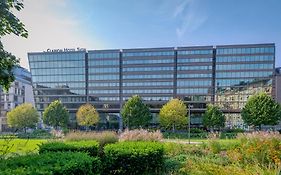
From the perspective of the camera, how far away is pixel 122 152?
37.0 ft

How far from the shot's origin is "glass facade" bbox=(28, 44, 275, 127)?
86.2 m

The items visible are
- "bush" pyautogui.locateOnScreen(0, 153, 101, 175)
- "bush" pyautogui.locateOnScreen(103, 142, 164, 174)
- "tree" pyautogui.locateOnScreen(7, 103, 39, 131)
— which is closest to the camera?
"bush" pyautogui.locateOnScreen(0, 153, 101, 175)

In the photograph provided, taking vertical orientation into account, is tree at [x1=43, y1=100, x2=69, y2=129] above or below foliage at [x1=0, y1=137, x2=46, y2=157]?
below

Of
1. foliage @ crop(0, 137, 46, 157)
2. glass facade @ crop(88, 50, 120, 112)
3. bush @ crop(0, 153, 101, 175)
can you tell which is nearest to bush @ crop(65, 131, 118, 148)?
foliage @ crop(0, 137, 46, 157)

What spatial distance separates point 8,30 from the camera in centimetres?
912

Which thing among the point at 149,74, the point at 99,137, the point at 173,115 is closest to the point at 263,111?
the point at 173,115

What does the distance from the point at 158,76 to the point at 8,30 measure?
271 feet

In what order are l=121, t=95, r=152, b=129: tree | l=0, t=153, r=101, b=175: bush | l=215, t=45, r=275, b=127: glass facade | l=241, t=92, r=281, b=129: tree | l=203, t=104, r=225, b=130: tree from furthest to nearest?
l=215, t=45, r=275, b=127: glass facade, l=203, t=104, r=225, b=130: tree, l=121, t=95, r=152, b=129: tree, l=241, t=92, r=281, b=129: tree, l=0, t=153, r=101, b=175: bush

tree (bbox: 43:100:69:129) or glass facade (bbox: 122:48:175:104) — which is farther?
glass facade (bbox: 122:48:175:104)

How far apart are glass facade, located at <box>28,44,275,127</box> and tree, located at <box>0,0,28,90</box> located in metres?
81.1

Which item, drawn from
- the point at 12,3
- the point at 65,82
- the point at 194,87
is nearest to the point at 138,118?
the point at 194,87

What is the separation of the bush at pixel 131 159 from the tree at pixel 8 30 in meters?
4.73

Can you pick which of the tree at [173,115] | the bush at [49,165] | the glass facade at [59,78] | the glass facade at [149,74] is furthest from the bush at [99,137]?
the glass facade at [59,78]

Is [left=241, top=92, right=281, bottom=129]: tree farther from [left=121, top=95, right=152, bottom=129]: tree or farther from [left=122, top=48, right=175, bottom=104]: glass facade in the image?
[left=122, top=48, right=175, bottom=104]: glass facade
